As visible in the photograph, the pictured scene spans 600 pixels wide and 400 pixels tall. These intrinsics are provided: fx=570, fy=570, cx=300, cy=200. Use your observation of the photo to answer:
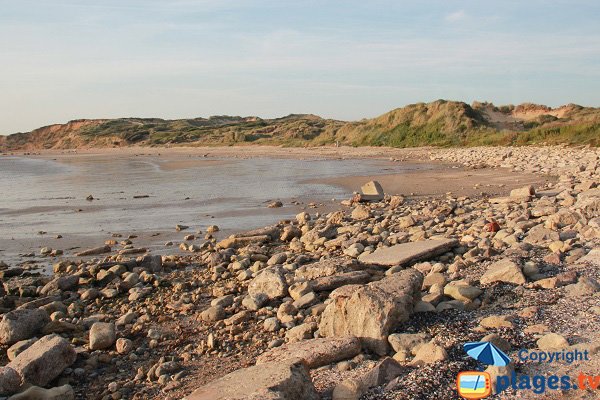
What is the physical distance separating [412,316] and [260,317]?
156 cm

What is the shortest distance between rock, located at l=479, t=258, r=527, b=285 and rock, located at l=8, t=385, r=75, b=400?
141 inches

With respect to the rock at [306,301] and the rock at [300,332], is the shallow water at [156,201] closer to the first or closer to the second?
the rock at [306,301]

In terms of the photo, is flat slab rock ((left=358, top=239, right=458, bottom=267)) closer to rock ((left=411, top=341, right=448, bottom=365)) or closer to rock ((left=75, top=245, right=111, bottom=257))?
rock ((left=411, top=341, right=448, bottom=365))

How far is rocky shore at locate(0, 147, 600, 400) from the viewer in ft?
11.5

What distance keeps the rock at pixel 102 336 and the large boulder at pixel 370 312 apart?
1.92 metres

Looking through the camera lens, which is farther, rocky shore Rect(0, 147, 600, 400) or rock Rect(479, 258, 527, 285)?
rock Rect(479, 258, 527, 285)

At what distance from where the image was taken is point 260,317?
5.36 m

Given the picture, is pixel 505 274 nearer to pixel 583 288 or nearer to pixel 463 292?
pixel 463 292

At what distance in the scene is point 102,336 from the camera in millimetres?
4996

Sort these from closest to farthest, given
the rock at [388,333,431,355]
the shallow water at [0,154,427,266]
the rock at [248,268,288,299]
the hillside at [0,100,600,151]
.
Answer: the rock at [388,333,431,355]
the rock at [248,268,288,299]
the shallow water at [0,154,427,266]
the hillside at [0,100,600,151]

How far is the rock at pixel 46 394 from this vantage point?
3.96 metres

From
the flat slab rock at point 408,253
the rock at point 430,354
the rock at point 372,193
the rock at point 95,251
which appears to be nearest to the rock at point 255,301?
the flat slab rock at point 408,253

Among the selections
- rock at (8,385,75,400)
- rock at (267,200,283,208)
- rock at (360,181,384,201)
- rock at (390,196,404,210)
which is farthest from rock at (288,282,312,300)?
rock at (267,200,283,208)

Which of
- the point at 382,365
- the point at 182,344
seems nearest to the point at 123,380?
the point at 182,344
